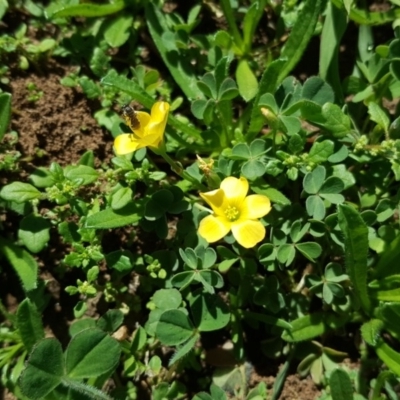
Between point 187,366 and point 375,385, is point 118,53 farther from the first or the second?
point 375,385

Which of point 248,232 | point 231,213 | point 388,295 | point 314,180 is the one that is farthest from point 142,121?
point 388,295

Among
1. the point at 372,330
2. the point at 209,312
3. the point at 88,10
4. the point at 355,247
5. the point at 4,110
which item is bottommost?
the point at 372,330

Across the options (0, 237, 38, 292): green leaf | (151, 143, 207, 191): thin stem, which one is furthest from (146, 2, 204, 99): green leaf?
(0, 237, 38, 292): green leaf

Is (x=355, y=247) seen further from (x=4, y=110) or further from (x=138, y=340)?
(x=4, y=110)

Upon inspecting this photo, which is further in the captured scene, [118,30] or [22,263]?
[118,30]

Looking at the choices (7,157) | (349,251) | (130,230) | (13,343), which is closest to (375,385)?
(349,251)

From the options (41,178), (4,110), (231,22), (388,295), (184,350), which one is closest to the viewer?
(184,350)

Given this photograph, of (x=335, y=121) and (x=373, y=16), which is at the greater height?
(x=373, y=16)
